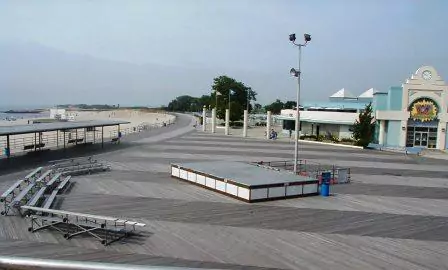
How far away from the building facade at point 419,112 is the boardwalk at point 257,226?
19602 mm

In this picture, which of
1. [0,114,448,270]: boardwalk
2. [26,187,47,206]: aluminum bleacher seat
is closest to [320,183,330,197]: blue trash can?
[0,114,448,270]: boardwalk

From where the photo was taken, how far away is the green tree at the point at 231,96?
76.6 meters

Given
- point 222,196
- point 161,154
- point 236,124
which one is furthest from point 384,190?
point 236,124

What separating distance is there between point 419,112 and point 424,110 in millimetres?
526

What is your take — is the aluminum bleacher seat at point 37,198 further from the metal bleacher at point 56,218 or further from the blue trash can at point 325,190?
the blue trash can at point 325,190

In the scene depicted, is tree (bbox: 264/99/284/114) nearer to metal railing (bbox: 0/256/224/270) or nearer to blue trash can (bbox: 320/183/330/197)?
blue trash can (bbox: 320/183/330/197)

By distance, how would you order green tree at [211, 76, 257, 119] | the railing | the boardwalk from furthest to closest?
green tree at [211, 76, 257, 119], the railing, the boardwalk

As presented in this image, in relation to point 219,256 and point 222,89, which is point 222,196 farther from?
point 222,89

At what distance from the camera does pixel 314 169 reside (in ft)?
91.3

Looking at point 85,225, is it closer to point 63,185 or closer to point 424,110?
point 63,185

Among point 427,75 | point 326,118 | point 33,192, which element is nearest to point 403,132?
point 427,75

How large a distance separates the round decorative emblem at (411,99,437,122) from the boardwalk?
1980 centimetres

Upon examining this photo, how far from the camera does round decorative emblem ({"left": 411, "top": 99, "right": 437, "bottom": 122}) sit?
4334 centimetres

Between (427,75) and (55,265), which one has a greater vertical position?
(427,75)
